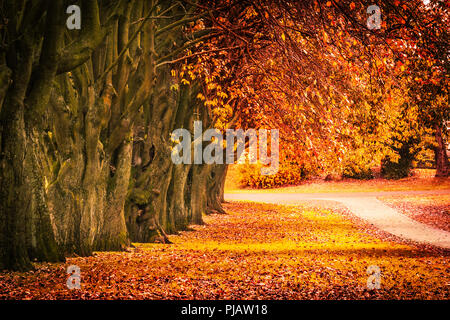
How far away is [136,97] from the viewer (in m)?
13.0

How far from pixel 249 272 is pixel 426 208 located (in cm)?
2070

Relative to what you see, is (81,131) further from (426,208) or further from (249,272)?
(426,208)

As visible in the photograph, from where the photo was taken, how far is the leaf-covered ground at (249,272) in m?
7.89

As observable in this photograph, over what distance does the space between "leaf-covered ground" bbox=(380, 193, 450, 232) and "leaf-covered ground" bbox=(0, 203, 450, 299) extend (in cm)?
652

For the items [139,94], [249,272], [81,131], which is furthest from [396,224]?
[81,131]

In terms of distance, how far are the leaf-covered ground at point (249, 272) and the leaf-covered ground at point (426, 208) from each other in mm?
6516

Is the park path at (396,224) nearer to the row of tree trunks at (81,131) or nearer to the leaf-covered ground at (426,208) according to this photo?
the leaf-covered ground at (426,208)

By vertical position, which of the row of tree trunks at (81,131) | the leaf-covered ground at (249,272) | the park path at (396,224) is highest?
the row of tree trunks at (81,131)

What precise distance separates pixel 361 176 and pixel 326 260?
→ 45.5 m

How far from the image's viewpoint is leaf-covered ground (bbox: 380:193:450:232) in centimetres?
2267

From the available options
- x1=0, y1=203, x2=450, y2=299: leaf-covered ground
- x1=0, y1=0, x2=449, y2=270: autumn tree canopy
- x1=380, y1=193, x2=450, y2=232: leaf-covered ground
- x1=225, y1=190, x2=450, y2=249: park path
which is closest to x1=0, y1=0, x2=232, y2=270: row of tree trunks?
x1=0, y1=0, x2=449, y2=270: autumn tree canopy

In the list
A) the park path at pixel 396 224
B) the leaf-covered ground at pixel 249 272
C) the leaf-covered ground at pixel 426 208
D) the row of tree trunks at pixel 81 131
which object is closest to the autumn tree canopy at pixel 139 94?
the row of tree trunks at pixel 81 131

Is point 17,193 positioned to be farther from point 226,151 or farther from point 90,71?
point 226,151

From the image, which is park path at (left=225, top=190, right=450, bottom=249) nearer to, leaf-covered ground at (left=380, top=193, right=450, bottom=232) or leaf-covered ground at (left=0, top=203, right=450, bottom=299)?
leaf-covered ground at (left=380, top=193, right=450, bottom=232)
